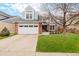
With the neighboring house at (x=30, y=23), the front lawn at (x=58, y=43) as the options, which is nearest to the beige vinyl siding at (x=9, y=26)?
the neighboring house at (x=30, y=23)

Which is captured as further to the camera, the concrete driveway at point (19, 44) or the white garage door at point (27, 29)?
the white garage door at point (27, 29)

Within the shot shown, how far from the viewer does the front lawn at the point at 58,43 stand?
6.45 m

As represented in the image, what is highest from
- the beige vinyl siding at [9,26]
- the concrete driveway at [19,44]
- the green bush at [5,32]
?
the beige vinyl siding at [9,26]

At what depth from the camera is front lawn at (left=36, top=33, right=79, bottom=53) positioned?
21.2 feet

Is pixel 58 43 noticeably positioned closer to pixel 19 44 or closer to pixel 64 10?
pixel 64 10

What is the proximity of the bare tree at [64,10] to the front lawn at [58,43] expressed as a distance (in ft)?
1.07

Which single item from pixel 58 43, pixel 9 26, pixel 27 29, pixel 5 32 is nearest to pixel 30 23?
pixel 27 29

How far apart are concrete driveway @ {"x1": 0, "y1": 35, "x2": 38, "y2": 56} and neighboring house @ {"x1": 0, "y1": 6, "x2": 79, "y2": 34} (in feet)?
0.56

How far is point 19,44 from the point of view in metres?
6.50

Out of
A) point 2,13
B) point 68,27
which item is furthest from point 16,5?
point 68,27

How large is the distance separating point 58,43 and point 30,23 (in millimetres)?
925

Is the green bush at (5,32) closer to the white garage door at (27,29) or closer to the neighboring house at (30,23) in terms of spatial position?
the neighboring house at (30,23)

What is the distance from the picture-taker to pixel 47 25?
6.50 metres

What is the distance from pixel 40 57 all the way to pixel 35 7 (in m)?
1.34
